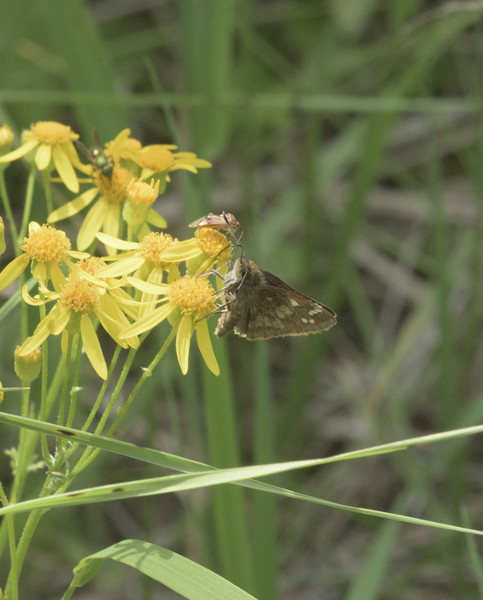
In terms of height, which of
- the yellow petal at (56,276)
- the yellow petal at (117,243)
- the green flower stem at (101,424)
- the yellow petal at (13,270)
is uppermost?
the yellow petal at (117,243)

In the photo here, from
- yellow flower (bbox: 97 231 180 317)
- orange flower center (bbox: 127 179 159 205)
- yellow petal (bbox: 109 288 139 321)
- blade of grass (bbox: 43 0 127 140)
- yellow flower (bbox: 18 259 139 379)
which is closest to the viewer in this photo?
yellow flower (bbox: 18 259 139 379)

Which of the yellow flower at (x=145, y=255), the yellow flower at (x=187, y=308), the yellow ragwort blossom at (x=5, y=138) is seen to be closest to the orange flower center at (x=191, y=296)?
the yellow flower at (x=187, y=308)

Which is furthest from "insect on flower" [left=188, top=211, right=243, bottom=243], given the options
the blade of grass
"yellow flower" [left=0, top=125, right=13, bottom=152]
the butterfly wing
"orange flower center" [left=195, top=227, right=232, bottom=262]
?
the blade of grass

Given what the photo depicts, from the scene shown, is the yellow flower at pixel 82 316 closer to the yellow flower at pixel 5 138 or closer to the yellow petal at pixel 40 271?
the yellow petal at pixel 40 271

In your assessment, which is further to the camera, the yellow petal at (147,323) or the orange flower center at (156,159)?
the orange flower center at (156,159)

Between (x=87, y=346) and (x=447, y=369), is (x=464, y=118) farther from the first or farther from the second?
(x=87, y=346)

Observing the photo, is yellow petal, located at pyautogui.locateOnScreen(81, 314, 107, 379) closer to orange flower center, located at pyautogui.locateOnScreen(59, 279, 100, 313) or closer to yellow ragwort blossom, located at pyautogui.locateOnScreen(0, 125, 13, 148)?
orange flower center, located at pyautogui.locateOnScreen(59, 279, 100, 313)
